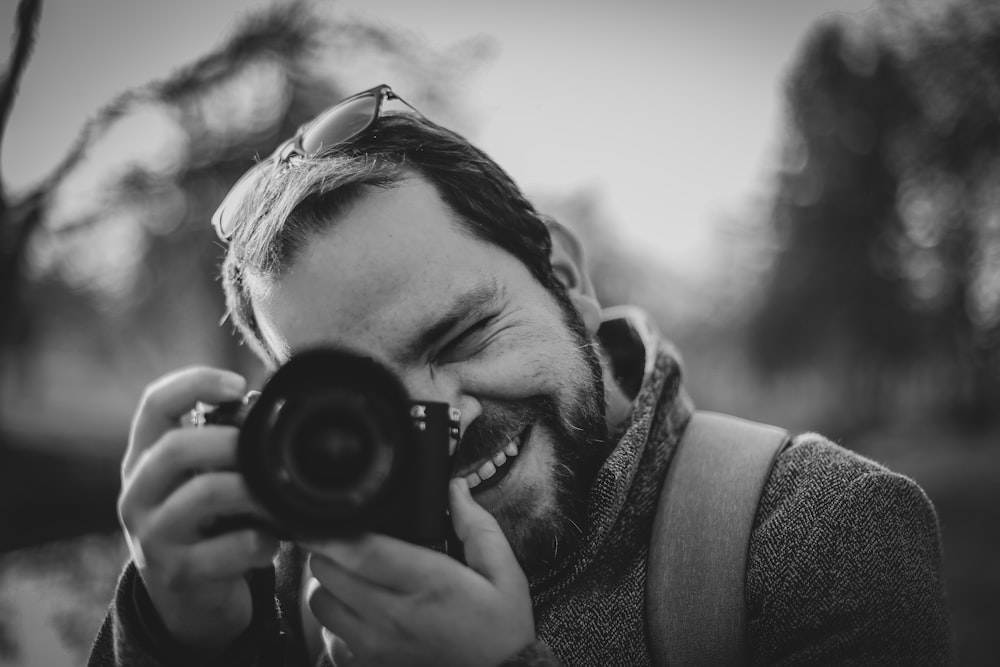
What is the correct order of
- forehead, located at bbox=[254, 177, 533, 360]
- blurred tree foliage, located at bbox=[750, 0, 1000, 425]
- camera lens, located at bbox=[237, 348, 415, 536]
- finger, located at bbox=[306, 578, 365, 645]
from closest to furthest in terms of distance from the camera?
camera lens, located at bbox=[237, 348, 415, 536]
finger, located at bbox=[306, 578, 365, 645]
forehead, located at bbox=[254, 177, 533, 360]
blurred tree foliage, located at bbox=[750, 0, 1000, 425]

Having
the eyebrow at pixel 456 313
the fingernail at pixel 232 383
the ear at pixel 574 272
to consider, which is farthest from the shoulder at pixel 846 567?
the fingernail at pixel 232 383

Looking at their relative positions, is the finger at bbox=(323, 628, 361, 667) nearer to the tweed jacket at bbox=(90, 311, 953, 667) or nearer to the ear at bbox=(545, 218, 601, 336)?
the tweed jacket at bbox=(90, 311, 953, 667)

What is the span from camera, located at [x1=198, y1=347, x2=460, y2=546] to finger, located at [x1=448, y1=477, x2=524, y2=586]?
0.17ft

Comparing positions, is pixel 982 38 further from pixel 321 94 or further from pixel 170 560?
pixel 170 560

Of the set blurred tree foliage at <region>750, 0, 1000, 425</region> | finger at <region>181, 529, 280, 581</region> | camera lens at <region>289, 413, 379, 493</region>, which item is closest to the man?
finger at <region>181, 529, 280, 581</region>

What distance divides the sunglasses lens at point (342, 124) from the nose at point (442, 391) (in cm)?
67

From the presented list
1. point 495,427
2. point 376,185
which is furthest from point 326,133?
point 495,427

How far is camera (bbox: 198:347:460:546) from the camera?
3.34 feet

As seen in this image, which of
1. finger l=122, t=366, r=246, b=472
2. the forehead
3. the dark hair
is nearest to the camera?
finger l=122, t=366, r=246, b=472

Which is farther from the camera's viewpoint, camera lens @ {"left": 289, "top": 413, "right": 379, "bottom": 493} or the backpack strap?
the backpack strap

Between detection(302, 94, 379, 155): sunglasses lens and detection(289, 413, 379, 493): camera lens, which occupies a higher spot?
detection(302, 94, 379, 155): sunglasses lens

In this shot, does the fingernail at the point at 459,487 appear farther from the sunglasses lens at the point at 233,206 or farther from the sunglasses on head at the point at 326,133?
the sunglasses lens at the point at 233,206

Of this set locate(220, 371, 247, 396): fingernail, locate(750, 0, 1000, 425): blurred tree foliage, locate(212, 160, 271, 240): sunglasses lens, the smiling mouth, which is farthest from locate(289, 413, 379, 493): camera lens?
locate(750, 0, 1000, 425): blurred tree foliage

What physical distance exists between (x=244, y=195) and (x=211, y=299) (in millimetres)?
4438
